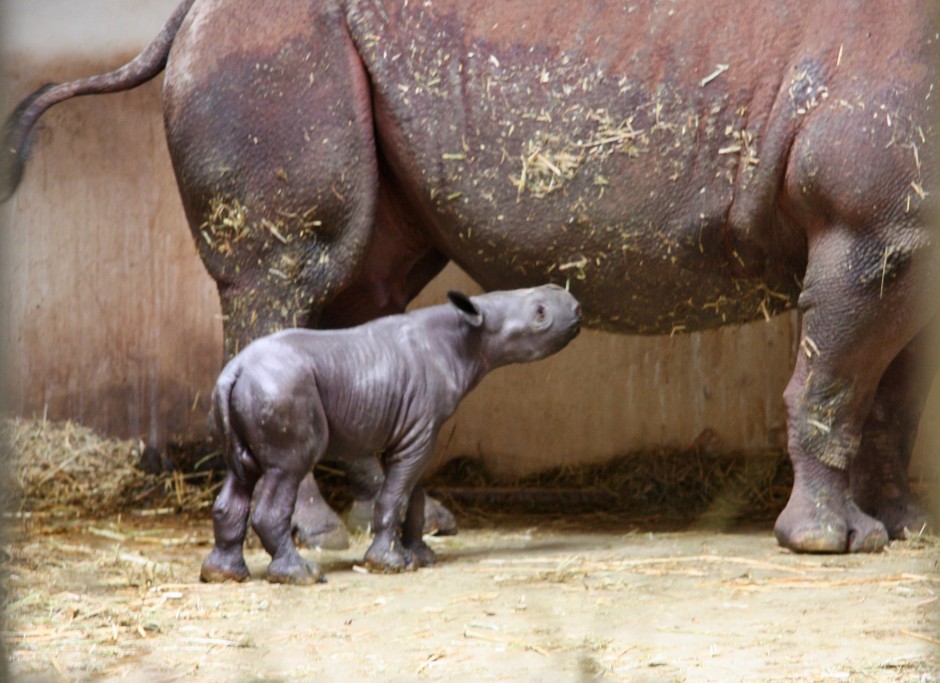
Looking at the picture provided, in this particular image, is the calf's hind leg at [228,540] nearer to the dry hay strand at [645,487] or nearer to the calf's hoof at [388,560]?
the calf's hoof at [388,560]

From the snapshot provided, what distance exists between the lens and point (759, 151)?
4504mm

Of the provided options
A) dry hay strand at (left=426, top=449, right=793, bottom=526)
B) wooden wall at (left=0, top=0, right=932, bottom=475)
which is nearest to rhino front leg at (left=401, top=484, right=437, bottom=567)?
dry hay strand at (left=426, top=449, right=793, bottom=526)

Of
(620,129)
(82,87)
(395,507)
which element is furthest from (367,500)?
(82,87)

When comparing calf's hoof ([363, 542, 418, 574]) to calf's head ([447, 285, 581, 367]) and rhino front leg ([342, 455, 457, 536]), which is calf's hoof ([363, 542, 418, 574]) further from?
rhino front leg ([342, 455, 457, 536])

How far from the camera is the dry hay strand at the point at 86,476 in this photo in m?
5.75

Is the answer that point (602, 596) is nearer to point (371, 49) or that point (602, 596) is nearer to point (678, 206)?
point (678, 206)

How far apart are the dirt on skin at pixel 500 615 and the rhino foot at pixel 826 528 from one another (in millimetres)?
61

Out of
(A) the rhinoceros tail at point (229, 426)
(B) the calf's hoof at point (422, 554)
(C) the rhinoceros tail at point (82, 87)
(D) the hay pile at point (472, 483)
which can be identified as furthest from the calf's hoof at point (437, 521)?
(C) the rhinoceros tail at point (82, 87)

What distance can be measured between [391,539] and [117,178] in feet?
9.46

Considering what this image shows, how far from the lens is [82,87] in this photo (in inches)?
197

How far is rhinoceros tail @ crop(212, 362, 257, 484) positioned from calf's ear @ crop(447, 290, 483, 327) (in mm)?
727

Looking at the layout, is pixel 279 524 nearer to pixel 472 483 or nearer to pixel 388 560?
pixel 388 560

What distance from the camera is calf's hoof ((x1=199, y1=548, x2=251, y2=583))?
401 centimetres

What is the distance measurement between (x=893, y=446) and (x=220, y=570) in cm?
241
